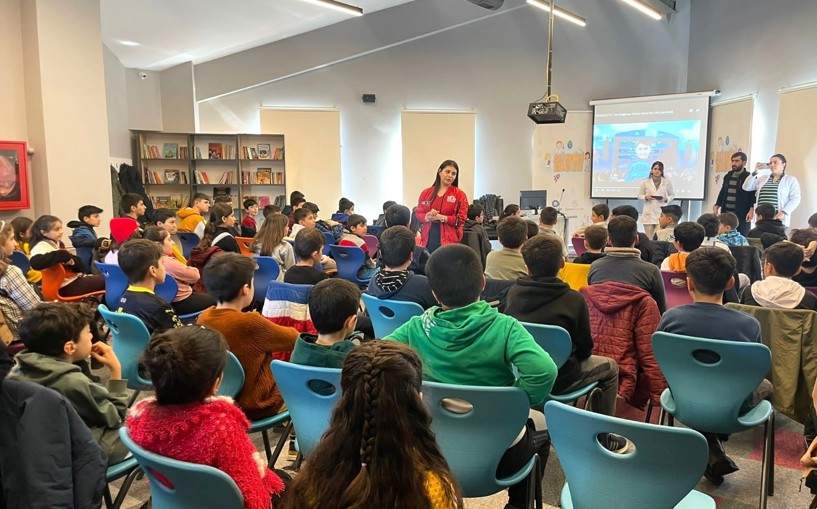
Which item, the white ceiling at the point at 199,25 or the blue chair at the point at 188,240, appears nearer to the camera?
the blue chair at the point at 188,240

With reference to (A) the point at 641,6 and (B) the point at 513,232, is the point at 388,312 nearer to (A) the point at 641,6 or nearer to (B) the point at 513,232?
(B) the point at 513,232

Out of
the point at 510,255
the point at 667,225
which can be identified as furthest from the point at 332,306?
the point at 667,225

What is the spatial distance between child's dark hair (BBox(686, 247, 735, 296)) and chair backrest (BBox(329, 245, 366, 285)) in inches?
123

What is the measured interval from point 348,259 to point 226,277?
108 inches

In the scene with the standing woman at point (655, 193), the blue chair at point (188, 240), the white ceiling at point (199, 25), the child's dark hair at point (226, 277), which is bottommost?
the blue chair at point (188, 240)

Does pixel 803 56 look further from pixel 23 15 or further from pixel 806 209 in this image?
pixel 23 15

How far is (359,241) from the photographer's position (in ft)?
18.3

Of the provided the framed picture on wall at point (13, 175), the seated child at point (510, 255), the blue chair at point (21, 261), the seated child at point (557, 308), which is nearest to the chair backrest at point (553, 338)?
the seated child at point (557, 308)

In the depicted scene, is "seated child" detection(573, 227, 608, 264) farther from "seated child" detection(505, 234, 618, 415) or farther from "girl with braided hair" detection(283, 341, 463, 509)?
"girl with braided hair" detection(283, 341, 463, 509)

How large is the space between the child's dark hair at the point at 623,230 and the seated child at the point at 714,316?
0.83m

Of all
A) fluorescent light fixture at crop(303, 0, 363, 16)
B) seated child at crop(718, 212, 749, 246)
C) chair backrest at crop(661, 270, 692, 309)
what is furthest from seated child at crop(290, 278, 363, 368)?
fluorescent light fixture at crop(303, 0, 363, 16)

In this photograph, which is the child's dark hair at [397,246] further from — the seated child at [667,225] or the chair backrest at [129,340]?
the seated child at [667,225]

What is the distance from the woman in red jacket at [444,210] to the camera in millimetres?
5355

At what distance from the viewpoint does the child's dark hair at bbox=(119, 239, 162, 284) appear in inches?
114
